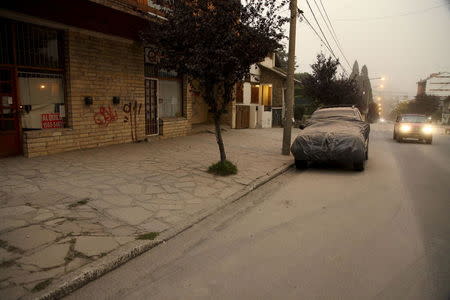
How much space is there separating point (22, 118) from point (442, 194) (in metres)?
9.72

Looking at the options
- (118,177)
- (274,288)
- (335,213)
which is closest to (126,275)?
(274,288)

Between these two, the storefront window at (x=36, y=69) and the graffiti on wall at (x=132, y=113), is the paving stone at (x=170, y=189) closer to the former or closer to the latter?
the storefront window at (x=36, y=69)

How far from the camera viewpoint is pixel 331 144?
325 inches

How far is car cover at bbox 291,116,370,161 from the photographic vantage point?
320 inches

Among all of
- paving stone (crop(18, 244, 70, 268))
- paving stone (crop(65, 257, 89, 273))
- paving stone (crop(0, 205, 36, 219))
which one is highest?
paving stone (crop(0, 205, 36, 219))

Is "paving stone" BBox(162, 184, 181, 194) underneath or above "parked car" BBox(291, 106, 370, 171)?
underneath

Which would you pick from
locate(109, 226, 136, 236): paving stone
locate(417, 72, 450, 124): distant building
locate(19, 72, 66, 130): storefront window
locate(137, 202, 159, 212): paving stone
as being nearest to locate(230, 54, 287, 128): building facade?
locate(19, 72, 66, 130): storefront window

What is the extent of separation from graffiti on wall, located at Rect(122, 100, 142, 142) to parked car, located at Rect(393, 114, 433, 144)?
13.6 m

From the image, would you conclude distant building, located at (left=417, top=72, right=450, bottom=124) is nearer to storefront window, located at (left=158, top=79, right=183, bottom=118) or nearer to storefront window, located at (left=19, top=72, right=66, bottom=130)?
storefront window, located at (left=158, top=79, right=183, bottom=118)

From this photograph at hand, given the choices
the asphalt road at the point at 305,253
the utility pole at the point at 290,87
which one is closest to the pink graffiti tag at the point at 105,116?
the utility pole at the point at 290,87

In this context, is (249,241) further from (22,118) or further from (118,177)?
(22,118)

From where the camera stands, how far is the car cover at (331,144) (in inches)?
320

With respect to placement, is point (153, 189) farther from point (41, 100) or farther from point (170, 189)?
point (41, 100)

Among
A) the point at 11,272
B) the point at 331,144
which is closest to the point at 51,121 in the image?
the point at 11,272
